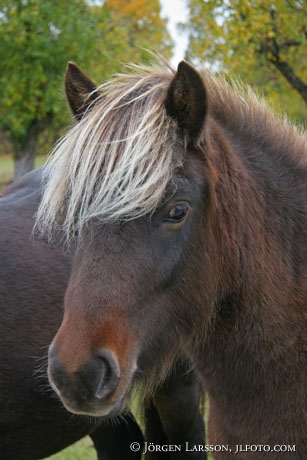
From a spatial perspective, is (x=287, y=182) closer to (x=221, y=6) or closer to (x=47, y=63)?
(x=221, y=6)

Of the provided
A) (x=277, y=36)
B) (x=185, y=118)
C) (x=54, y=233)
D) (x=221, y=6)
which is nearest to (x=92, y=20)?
(x=277, y=36)

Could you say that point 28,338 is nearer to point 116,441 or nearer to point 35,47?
point 116,441

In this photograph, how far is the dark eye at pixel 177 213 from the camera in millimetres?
2568

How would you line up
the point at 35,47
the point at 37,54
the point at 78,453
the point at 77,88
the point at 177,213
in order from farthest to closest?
the point at 35,47
the point at 37,54
the point at 78,453
the point at 77,88
the point at 177,213

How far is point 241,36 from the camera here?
1176 cm

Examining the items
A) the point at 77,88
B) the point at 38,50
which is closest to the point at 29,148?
the point at 38,50

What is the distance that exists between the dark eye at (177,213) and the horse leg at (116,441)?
110 inches

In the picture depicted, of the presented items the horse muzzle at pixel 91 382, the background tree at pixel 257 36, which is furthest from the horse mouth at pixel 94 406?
the background tree at pixel 257 36

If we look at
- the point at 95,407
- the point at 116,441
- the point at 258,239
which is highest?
the point at 258,239

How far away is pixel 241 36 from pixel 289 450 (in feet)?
33.6

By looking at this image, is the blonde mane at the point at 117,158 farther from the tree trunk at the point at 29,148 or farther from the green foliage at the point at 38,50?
the tree trunk at the point at 29,148

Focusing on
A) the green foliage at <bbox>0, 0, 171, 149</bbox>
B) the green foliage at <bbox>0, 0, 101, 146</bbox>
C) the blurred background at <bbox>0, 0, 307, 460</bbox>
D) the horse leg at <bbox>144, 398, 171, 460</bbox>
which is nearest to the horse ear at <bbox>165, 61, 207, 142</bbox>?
the horse leg at <bbox>144, 398, 171, 460</bbox>

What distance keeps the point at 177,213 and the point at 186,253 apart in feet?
0.67

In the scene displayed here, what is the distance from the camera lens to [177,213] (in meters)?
2.58
